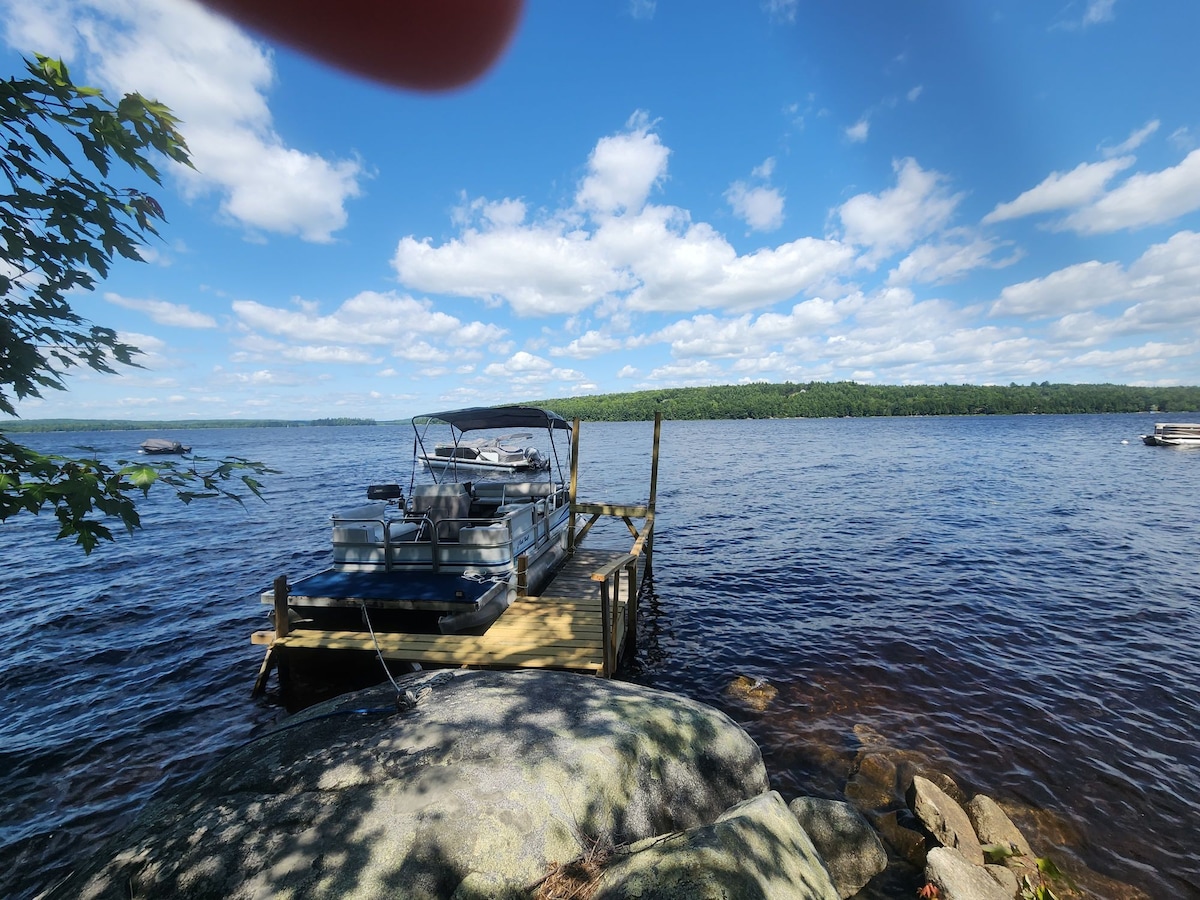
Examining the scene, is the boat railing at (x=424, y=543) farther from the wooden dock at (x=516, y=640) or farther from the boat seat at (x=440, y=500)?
the wooden dock at (x=516, y=640)

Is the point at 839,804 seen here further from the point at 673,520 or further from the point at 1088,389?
the point at 1088,389

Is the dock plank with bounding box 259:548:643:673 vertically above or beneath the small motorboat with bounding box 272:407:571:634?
beneath

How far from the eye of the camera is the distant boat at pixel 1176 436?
50.6 m

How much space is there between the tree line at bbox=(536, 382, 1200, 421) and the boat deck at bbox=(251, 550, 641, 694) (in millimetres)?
129707

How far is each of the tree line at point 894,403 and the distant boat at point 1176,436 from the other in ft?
317

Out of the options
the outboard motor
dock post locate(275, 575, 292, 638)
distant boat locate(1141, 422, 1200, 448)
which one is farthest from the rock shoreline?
distant boat locate(1141, 422, 1200, 448)

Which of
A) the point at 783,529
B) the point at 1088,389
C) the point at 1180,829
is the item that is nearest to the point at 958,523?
the point at 783,529

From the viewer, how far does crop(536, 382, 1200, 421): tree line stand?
146 meters

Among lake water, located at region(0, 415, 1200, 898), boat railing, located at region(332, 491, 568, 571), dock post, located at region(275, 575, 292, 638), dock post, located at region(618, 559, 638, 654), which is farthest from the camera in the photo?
dock post, located at region(618, 559, 638, 654)

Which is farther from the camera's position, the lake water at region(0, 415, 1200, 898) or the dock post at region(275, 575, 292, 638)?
the dock post at region(275, 575, 292, 638)

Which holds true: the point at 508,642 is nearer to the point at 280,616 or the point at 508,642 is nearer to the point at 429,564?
the point at 429,564

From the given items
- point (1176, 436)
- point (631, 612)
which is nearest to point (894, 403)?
point (1176, 436)

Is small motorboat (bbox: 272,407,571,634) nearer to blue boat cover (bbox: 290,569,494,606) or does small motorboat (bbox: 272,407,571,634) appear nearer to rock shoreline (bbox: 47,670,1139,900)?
blue boat cover (bbox: 290,569,494,606)

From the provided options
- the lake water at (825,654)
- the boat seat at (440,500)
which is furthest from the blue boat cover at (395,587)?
the lake water at (825,654)
